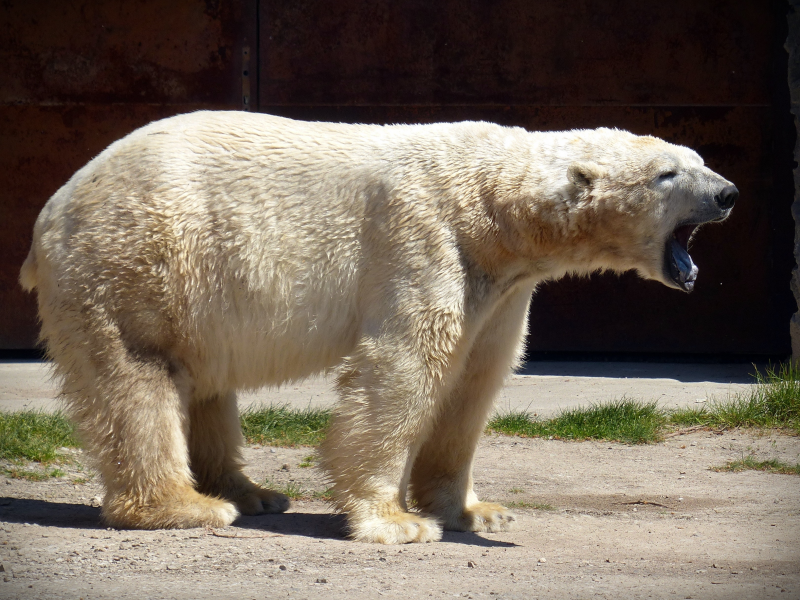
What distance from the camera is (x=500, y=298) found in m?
3.90

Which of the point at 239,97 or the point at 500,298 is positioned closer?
the point at 500,298

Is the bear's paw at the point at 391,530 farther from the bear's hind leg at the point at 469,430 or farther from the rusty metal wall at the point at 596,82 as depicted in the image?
→ the rusty metal wall at the point at 596,82

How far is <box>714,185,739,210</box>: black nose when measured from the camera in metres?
3.69

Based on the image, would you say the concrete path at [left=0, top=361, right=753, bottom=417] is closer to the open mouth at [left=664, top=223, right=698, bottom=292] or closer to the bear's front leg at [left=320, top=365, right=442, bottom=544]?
the bear's front leg at [left=320, top=365, right=442, bottom=544]

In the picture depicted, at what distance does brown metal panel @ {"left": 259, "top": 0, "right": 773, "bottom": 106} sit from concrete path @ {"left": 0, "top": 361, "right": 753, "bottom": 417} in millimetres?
2132

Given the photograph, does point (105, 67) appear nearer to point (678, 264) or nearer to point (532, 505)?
point (532, 505)

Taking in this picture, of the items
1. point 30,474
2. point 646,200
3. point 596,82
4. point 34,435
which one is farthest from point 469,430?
point 596,82

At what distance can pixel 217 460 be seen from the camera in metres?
4.35

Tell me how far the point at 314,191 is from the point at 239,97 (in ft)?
14.5

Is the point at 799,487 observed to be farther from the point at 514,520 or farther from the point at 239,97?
the point at 239,97

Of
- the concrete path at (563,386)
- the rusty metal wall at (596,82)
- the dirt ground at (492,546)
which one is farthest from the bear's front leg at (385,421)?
the rusty metal wall at (596,82)

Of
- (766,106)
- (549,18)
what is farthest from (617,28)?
(766,106)

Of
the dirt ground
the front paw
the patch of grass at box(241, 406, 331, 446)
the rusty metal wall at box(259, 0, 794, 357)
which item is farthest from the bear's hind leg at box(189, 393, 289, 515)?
the rusty metal wall at box(259, 0, 794, 357)

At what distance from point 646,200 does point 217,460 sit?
2104mm
